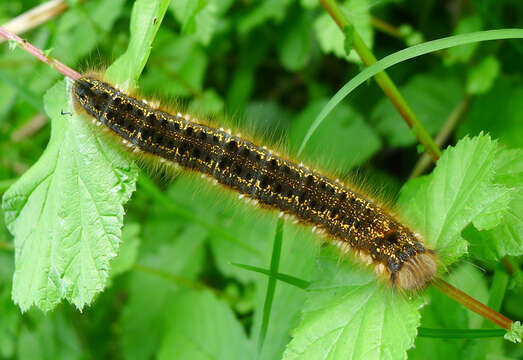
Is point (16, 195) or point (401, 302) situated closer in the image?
point (401, 302)

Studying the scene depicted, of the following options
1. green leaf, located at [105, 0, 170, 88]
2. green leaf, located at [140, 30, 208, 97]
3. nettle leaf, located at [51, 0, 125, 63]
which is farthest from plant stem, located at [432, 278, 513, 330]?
nettle leaf, located at [51, 0, 125, 63]

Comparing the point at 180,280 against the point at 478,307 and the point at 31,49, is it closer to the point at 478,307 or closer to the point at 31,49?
the point at 31,49

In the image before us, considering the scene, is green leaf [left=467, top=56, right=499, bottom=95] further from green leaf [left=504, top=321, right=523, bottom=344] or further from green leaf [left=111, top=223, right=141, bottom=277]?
green leaf [left=111, top=223, right=141, bottom=277]

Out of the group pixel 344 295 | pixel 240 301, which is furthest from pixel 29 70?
pixel 344 295

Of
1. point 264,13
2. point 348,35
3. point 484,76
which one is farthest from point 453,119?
point 348,35

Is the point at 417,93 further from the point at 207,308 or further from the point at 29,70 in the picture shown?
the point at 29,70

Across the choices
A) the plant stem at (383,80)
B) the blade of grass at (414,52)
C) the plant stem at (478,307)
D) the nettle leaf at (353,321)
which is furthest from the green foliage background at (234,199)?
the blade of grass at (414,52)
